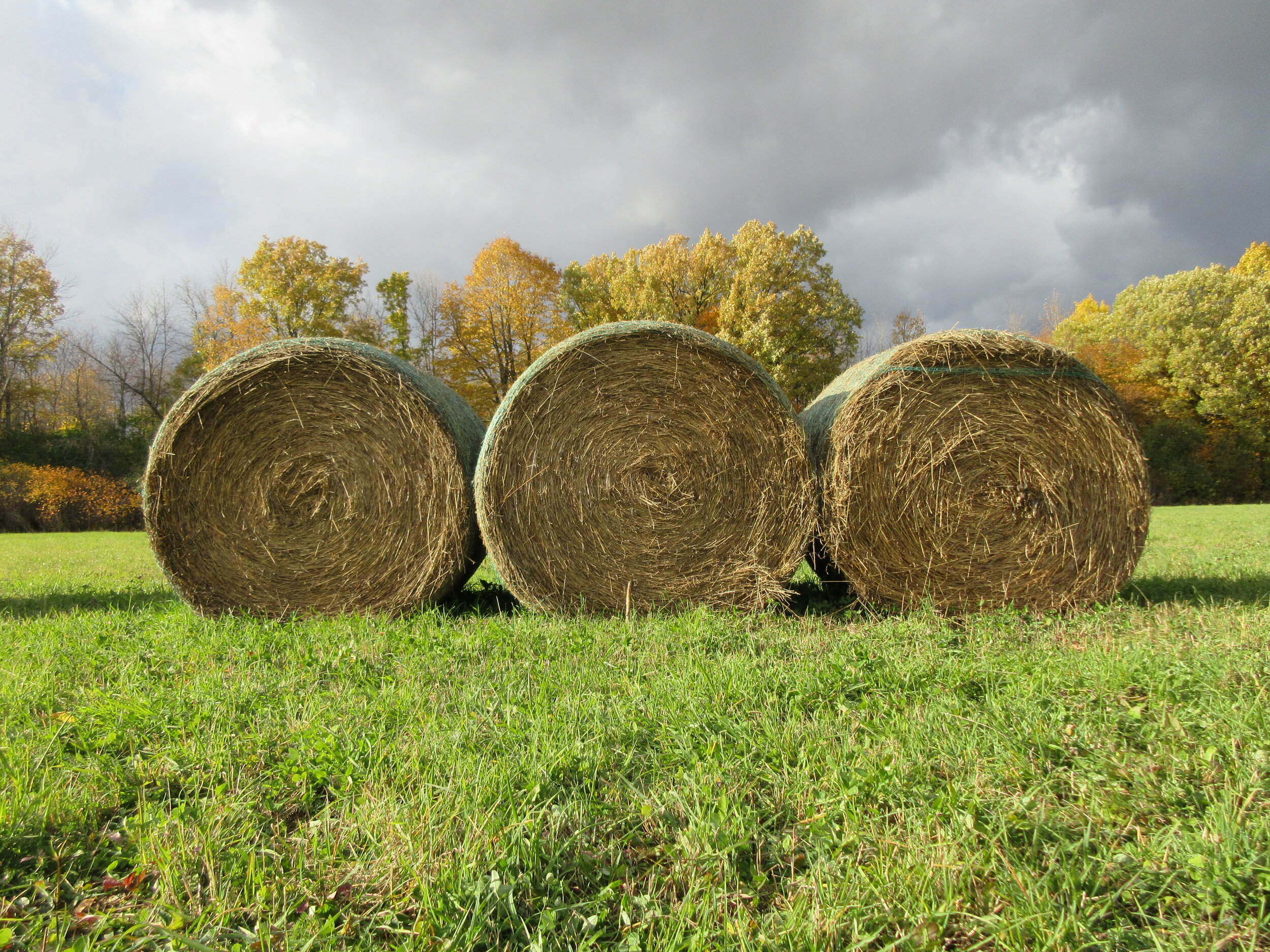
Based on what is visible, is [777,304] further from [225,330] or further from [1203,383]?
[225,330]

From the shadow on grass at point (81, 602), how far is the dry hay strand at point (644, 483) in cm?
352

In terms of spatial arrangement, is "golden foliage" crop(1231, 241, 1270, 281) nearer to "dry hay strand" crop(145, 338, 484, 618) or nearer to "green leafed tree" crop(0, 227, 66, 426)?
"dry hay strand" crop(145, 338, 484, 618)

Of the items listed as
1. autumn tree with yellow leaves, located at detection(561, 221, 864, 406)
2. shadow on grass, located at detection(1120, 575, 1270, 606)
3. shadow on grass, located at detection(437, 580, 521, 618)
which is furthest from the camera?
autumn tree with yellow leaves, located at detection(561, 221, 864, 406)

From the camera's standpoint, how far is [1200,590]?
5.77m

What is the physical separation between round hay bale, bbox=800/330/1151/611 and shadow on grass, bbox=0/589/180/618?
19.6ft

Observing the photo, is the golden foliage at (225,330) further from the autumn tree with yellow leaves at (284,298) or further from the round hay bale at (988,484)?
the round hay bale at (988,484)

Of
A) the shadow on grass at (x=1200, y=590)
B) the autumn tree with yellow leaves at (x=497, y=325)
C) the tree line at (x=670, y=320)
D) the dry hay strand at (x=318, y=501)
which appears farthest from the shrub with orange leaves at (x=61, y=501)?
the shadow on grass at (x=1200, y=590)

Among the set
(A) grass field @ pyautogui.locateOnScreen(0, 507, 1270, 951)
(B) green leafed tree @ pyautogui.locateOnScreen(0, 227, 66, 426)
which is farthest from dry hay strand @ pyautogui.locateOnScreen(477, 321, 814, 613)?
(B) green leafed tree @ pyautogui.locateOnScreen(0, 227, 66, 426)

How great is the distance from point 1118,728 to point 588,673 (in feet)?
7.74

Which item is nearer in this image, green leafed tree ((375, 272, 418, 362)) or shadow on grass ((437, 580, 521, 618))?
shadow on grass ((437, 580, 521, 618))

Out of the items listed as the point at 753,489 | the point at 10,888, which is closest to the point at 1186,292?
the point at 753,489

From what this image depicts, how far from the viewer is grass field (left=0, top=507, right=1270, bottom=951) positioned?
5.84 ft

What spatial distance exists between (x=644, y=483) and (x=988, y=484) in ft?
8.69

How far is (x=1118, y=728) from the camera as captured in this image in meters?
2.69
